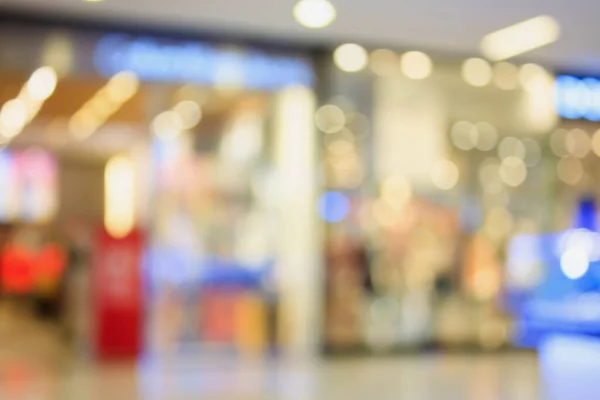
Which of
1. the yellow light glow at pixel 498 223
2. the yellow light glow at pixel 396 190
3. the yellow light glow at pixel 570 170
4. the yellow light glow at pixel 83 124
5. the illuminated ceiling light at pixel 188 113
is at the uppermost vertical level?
the yellow light glow at pixel 83 124

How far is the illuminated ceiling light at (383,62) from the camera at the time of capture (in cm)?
771

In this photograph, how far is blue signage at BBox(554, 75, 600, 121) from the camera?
8.27m

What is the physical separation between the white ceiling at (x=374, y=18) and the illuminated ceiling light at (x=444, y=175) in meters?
1.59

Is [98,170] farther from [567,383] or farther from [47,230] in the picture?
[567,383]

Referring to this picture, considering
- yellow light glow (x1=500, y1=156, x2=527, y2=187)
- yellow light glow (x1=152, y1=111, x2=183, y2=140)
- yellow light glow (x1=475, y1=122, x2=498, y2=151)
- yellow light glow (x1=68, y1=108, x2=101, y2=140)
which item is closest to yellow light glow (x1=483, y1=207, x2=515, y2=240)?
yellow light glow (x1=500, y1=156, x2=527, y2=187)

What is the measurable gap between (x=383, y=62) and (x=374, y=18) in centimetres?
147

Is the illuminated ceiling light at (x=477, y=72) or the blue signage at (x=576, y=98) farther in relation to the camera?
the blue signage at (x=576, y=98)

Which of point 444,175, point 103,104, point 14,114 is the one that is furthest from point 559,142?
point 14,114

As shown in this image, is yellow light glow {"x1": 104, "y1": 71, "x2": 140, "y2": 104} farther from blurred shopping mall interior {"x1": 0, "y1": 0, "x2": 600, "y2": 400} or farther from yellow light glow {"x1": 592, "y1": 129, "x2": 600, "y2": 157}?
yellow light glow {"x1": 592, "y1": 129, "x2": 600, "y2": 157}

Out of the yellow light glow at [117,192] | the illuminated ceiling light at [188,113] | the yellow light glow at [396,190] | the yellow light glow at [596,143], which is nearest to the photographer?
the illuminated ceiling light at [188,113]

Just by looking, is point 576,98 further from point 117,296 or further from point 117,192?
point 117,192

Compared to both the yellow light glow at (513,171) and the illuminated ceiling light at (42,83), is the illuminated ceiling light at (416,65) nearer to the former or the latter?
the yellow light glow at (513,171)

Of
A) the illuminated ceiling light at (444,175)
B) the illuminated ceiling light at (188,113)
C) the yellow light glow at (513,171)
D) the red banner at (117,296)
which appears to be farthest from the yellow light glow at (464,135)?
the red banner at (117,296)

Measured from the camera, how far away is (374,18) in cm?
640
